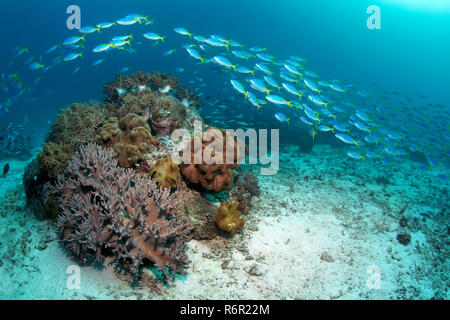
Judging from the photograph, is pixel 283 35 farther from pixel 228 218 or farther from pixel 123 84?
pixel 228 218

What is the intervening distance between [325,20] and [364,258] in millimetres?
124507

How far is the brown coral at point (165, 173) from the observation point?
4.56 m

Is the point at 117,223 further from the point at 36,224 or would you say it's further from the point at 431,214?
the point at 431,214

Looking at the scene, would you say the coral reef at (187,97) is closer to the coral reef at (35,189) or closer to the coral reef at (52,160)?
the coral reef at (52,160)

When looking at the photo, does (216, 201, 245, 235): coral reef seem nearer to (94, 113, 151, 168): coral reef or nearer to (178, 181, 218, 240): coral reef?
(178, 181, 218, 240): coral reef

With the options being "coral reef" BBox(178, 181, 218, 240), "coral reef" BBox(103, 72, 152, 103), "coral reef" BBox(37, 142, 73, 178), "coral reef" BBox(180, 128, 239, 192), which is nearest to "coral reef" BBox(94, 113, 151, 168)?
"coral reef" BBox(37, 142, 73, 178)

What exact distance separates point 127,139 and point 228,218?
3.09 m

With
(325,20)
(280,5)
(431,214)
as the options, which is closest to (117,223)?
(431,214)

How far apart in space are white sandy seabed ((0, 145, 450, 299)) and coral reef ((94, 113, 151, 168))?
2081mm

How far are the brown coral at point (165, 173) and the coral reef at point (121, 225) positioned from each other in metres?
0.45

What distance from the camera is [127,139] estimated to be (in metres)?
5.27

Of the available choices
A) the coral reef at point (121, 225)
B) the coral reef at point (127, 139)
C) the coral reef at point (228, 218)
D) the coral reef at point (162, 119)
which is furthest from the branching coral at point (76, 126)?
the coral reef at point (228, 218)

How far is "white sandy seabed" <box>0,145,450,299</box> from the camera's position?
11.5 ft

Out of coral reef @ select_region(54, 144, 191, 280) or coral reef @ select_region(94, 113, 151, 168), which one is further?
coral reef @ select_region(94, 113, 151, 168)
